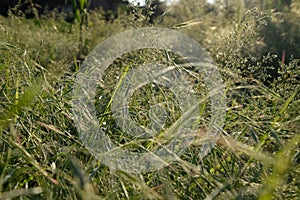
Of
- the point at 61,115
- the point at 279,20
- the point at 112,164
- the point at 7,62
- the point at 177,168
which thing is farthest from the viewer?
the point at 279,20

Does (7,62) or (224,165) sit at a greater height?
(7,62)

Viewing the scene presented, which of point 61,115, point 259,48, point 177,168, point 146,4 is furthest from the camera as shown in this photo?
point 259,48

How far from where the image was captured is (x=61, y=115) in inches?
65.3

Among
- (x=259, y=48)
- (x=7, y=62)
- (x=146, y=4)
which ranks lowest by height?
(x=259, y=48)

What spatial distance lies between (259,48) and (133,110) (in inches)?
94.3

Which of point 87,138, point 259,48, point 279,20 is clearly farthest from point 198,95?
point 279,20

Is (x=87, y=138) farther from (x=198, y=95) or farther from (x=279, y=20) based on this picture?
(x=279, y=20)

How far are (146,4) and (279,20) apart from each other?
326 centimetres

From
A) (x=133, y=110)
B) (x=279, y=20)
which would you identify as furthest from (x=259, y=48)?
(x=133, y=110)

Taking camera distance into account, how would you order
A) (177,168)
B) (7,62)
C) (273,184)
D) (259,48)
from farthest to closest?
(259,48), (7,62), (177,168), (273,184)

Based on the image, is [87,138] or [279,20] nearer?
[87,138]

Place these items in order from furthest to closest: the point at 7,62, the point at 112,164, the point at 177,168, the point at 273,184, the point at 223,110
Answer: the point at 7,62 → the point at 223,110 → the point at 177,168 → the point at 112,164 → the point at 273,184

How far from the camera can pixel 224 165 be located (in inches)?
56.7

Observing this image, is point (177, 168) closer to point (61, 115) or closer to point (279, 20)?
point (61, 115)
